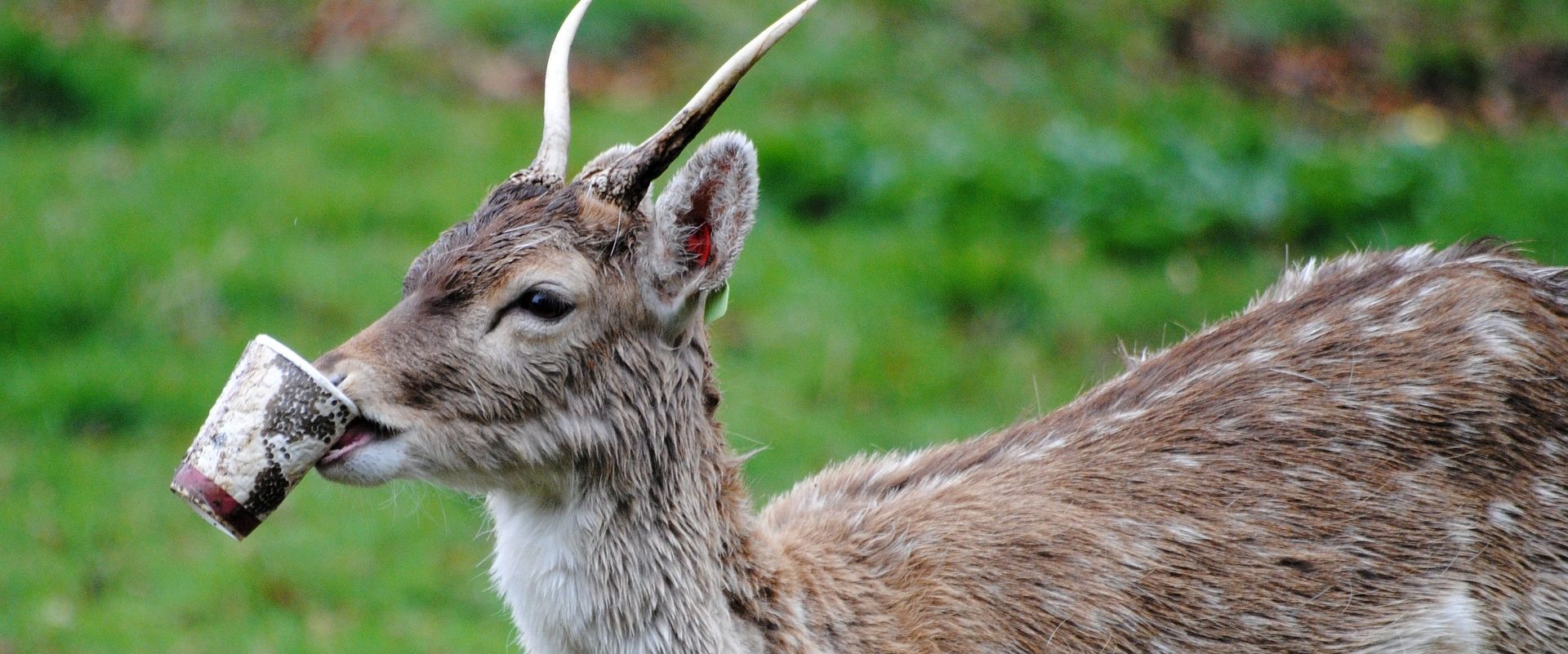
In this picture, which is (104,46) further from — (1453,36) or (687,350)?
(1453,36)

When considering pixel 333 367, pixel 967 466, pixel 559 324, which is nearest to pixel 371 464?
pixel 333 367

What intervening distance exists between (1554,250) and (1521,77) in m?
3.38

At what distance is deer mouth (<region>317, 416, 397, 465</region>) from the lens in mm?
3428

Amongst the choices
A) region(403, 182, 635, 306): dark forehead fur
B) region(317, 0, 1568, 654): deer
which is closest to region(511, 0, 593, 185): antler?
region(317, 0, 1568, 654): deer

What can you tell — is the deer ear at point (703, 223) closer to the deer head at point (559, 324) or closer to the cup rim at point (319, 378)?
the deer head at point (559, 324)

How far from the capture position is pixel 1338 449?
396 centimetres

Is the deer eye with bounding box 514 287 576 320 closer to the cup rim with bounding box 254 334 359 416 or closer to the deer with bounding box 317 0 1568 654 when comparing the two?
the deer with bounding box 317 0 1568 654

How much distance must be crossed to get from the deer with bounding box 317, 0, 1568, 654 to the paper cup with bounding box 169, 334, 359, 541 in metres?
0.07

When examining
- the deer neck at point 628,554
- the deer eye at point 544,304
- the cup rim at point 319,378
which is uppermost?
the deer eye at point 544,304

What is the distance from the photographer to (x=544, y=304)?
11.6 feet

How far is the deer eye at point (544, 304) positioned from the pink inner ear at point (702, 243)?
30cm

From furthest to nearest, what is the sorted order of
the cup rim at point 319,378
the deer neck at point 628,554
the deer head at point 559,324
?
the deer neck at point 628,554 → the deer head at point 559,324 → the cup rim at point 319,378

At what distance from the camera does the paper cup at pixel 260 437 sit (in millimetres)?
3361

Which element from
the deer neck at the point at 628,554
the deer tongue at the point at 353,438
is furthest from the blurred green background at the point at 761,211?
the deer tongue at the point at 353,438
